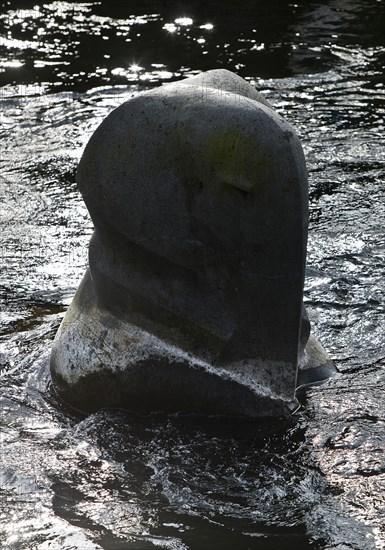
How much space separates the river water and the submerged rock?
0.74ft

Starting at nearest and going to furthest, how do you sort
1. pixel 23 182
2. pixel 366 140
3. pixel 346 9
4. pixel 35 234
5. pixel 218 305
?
pixel 218 305 < pixel 35 234 < pixel 23 182 < pixel 366 140 < pixel 346 9

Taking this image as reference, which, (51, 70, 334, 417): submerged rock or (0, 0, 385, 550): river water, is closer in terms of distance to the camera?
(0, 0, 385, 550): river water

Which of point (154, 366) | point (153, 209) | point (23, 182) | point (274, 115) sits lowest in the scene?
point (23, 182)

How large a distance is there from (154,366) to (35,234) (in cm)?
321

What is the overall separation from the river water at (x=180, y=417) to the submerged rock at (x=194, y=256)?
23cm

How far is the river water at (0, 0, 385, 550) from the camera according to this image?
4.64 meters

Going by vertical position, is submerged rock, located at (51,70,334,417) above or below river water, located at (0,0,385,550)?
above

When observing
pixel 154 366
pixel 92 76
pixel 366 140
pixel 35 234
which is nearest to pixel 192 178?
pixel 154 366

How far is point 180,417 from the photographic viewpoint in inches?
215

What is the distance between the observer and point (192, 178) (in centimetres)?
507

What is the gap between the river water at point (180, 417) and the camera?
464 centimetres

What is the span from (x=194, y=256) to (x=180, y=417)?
0.83 meters

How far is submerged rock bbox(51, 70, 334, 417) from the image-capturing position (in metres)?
5.01

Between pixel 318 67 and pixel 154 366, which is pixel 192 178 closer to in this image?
pixel 154 366
